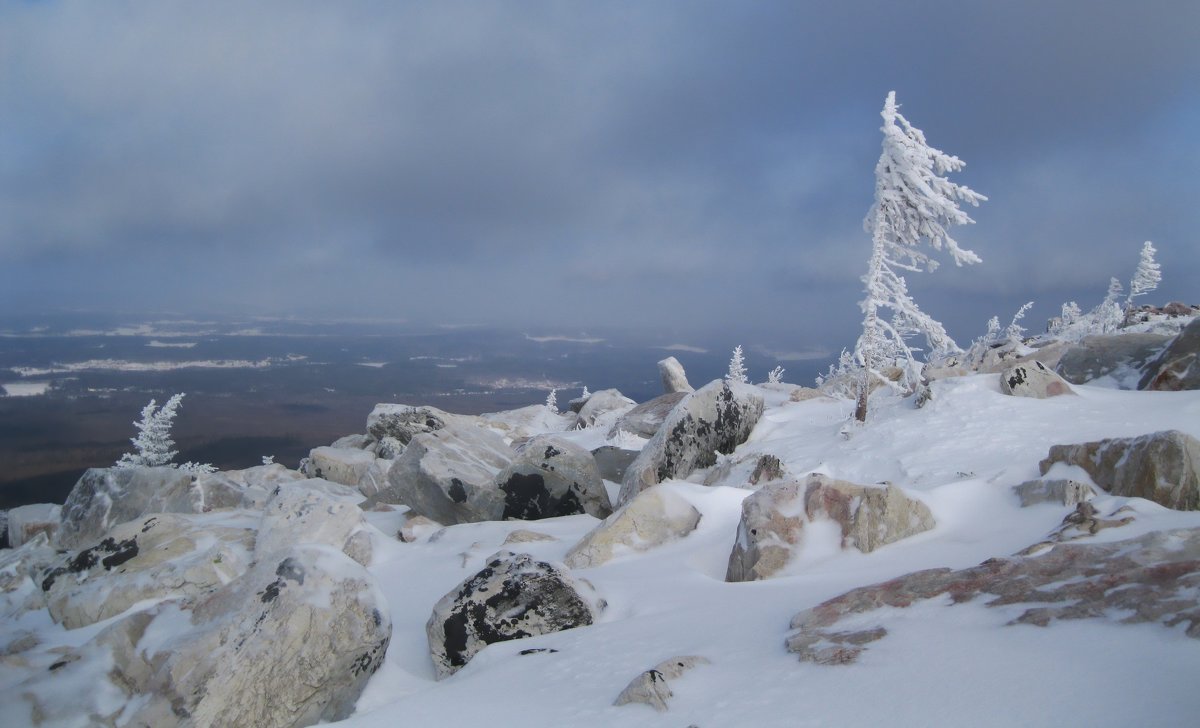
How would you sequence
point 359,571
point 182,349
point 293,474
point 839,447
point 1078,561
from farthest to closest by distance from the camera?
point 182,349
point 293,474
point 839,447
point 359,571
point 1078,561

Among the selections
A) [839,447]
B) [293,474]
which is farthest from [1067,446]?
[293,474]

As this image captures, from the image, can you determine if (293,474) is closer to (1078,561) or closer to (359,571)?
(359,571)

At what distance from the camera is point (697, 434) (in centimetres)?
1822

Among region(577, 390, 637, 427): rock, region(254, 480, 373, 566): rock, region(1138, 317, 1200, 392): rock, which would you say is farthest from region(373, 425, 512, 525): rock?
region(1138, 317, 1200, 392): rock

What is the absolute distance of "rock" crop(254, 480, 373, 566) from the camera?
13273 millimetres

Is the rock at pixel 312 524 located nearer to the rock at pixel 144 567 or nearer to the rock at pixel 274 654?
the rock at pixel 144 567

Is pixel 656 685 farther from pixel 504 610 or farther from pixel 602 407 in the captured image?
pixel 602 407

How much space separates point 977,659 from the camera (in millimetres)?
4309

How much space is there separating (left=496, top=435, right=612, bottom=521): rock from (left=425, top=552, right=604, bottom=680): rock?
27.3ft

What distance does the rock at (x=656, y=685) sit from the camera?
16.0 feet

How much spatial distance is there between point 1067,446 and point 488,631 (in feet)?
32.1

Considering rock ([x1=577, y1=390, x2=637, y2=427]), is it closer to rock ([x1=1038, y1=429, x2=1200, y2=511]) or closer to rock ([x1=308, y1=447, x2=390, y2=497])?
rock ([x1=308, y1=447, x2=390, y2=497])

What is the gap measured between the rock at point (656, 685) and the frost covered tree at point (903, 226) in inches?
602

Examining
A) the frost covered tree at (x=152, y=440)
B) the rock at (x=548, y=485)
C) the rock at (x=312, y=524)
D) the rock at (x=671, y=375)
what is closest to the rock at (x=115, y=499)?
the rock at (x=312, y=524)
